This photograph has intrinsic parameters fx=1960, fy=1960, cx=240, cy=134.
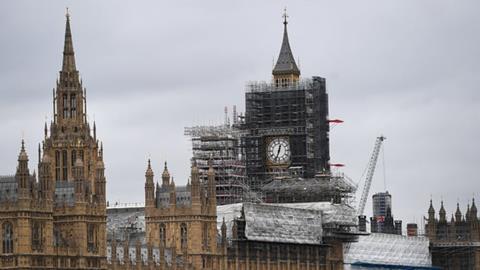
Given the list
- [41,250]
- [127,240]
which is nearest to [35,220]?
[41,250]

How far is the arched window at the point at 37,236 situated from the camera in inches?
6978

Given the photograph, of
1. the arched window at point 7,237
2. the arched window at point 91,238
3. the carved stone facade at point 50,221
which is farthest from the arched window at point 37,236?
the arched window at point 91,238

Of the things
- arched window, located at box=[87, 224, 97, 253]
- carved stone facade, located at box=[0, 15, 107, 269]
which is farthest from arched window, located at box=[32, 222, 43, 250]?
arched window, located at box=[87, 224, 97, 253]

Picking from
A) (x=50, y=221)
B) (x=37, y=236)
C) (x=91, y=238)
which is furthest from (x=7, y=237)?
(x=91, y=238)

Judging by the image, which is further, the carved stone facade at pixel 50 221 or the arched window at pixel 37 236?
the arched window at pixel 37 236

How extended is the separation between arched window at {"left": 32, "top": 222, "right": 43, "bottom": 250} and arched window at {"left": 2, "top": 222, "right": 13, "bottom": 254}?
2.07 m

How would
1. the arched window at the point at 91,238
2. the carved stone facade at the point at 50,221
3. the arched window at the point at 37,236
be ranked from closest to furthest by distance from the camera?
the carved stone facade at the point at 50,221 → the arched window at the point at 37,236 → the arched window at the point at 91,238

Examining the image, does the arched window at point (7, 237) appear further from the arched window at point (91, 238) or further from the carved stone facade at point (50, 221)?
the arched window at point (91, 238)

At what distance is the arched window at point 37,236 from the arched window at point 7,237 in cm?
207

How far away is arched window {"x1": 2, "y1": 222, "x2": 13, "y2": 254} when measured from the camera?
578 ft

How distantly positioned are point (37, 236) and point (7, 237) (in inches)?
113

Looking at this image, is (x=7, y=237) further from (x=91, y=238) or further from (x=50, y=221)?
(x=91, y=238)

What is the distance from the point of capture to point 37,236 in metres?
178

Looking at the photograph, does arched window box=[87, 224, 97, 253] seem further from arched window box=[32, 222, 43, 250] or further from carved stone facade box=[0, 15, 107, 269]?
arched window box=[32, 222, 43, 250]
